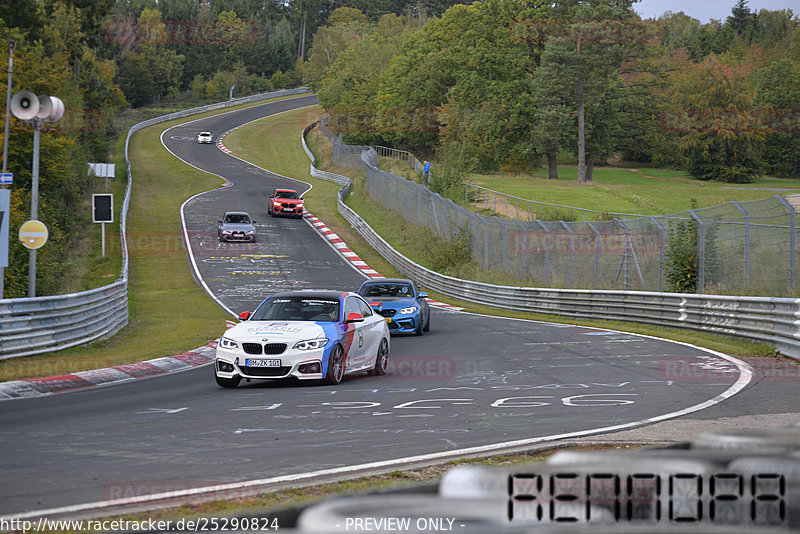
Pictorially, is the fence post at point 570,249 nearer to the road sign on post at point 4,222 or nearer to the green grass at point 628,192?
the road sign on post at point 4,222

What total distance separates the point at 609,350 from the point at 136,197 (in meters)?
50.0

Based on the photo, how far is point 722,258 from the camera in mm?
Result: 21984

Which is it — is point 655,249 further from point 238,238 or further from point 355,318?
point 238,238

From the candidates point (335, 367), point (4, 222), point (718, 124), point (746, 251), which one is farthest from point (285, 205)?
point (718, 124)

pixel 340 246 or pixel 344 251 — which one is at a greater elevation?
pixel 340 246

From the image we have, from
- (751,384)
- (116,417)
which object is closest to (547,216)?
(751,384)

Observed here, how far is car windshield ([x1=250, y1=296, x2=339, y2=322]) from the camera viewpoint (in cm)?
1463

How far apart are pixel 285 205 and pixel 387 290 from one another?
1382 inches

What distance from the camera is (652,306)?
969 inches

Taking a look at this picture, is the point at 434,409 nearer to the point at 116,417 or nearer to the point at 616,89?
the point at 116,417

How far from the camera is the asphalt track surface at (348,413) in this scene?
7.32m

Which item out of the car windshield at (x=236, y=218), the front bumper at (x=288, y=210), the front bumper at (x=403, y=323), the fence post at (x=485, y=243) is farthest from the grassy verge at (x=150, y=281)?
the fence post at (x=485, y=243)

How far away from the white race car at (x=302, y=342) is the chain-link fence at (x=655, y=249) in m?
9.60

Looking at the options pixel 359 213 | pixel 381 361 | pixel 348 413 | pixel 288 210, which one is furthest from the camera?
pixel 359 213
